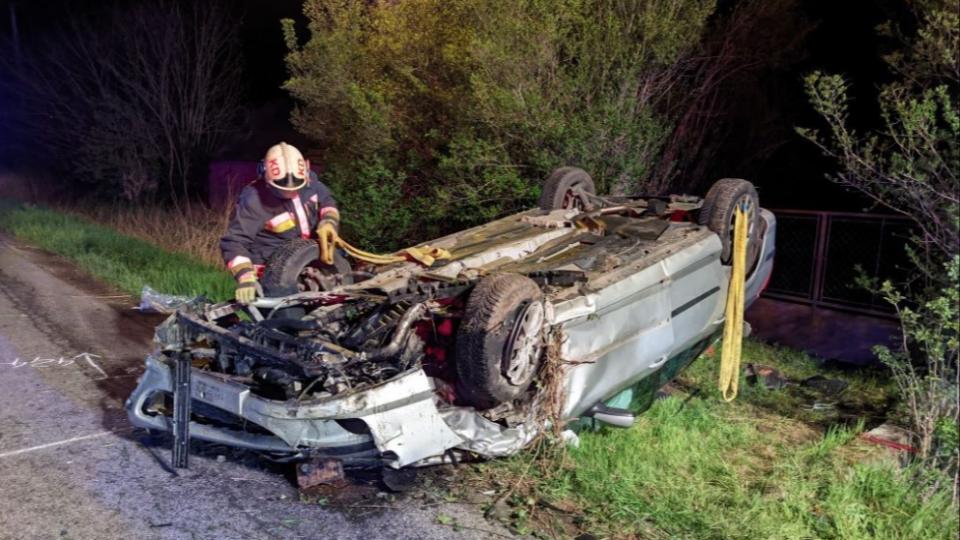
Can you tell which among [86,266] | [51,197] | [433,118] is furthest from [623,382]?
[51,197]

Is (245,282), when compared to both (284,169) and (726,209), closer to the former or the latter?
(284,169)

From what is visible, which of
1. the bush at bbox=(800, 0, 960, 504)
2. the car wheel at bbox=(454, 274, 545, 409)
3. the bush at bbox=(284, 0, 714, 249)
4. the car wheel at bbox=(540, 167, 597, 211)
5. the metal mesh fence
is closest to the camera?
the car wheel at bbox=(454, 274, 545, 409)

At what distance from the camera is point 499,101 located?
23.5ft

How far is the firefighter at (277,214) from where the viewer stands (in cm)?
448

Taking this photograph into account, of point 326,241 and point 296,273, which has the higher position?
point 326,241

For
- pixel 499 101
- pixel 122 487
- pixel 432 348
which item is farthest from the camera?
pixel 499 101

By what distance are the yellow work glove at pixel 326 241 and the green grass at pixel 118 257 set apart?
3653 millimetres

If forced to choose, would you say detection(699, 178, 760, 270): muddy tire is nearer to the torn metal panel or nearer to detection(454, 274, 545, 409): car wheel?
the torn metal panel

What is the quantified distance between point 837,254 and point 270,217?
214 inches

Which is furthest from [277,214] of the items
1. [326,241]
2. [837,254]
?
[837,254]

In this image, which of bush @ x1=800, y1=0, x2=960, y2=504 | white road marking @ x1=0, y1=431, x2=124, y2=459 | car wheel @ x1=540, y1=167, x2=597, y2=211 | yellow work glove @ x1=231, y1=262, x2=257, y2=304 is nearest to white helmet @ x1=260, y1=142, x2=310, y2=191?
yellow work glove @ x1=231, y1=262, x2=257, y2=304

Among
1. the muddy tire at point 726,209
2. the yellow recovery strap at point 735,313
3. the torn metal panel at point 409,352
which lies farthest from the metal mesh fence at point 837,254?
the torn metal panel at point 409,352

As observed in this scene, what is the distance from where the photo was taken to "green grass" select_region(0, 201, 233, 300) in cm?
839

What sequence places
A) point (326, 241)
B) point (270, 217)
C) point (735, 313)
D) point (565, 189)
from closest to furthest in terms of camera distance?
point (326, 241) → point (270, 217) → point (735, 313) → point (565, 189)
